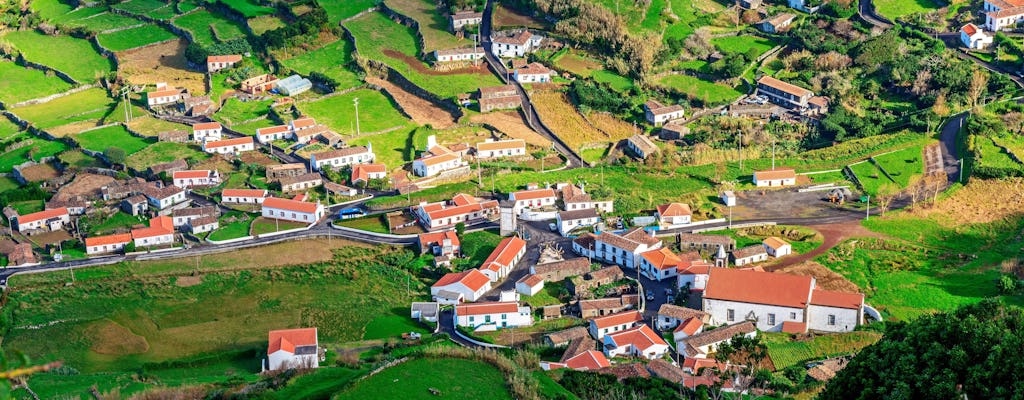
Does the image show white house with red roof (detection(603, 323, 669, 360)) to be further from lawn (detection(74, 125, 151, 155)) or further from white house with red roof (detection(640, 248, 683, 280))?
lawn (detection(74, 125, 151, 155))

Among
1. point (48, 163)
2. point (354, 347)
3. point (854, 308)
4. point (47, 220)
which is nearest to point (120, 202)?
point (47, 220)

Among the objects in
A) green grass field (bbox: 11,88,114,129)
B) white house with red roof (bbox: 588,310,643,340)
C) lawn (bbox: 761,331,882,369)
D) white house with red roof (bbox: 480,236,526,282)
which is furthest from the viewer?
green grass field (bbox: 11,88,114,129)

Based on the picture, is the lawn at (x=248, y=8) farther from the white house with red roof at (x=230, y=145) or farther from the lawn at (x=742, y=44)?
the lawn at (x=742, y=44)

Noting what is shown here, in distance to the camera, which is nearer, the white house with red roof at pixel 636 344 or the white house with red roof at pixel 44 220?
the white house with red roof at pixel 636 344

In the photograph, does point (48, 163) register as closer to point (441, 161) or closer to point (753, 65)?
point (441, 161)

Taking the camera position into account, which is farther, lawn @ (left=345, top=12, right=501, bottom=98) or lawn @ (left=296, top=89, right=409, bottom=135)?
lawn @ (left=345, top=12, right=501, bottom=98)

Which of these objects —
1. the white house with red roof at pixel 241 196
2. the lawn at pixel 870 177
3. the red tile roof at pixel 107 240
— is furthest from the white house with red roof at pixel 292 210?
the lawn at pixel 870 177

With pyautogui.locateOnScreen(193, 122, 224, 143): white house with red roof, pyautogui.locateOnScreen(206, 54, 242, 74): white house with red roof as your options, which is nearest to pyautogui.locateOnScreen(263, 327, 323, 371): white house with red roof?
pyautogui.locateOnScreen(193, 122, 224, 143): white house with red roof
